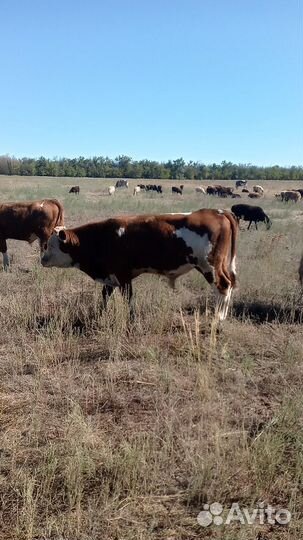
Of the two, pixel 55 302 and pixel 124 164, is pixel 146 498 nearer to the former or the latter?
pixel 55 302

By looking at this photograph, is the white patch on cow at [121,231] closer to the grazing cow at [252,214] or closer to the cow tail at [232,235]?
the cow tail at [232,235]

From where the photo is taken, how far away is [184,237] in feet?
23.0

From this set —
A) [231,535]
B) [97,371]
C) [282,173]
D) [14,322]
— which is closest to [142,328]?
[97,371]

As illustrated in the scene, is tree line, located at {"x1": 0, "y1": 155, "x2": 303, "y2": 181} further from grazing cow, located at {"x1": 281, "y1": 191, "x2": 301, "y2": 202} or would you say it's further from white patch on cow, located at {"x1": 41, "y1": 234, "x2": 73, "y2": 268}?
white patch on cow, located at {"x1": 41, "y1": 234, "x2": 73, "y2": 268}

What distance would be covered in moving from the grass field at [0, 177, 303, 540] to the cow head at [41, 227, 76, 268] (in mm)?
582

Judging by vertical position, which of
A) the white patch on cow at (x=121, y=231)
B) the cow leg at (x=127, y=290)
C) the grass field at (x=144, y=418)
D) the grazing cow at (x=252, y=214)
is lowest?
the grass field at (x=144, y=418)

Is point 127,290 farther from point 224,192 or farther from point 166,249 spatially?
point 224,192

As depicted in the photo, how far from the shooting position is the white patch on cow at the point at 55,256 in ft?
25.3

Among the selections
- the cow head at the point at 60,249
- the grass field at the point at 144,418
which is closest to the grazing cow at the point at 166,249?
the cow head at the point at 60,249

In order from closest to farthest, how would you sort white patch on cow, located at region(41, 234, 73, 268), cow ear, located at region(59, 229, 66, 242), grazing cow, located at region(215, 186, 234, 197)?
1. cow ear, located at region(59, 229, 66, 242)
2. white patch on cow, located at region(41, 234, 73, 268)
3. grazing cow, located at region(215, 186, 234, 197)

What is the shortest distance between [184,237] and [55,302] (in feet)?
7.35

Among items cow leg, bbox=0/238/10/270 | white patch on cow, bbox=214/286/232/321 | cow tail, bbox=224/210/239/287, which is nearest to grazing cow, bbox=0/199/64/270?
cow leg, bbox=0/238/10/270

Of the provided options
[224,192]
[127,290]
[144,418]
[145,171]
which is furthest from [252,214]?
[145,171]

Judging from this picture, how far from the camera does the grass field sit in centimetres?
313
